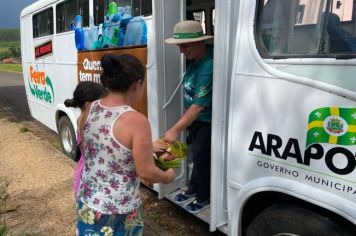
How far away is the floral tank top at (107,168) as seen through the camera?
6.46 ft

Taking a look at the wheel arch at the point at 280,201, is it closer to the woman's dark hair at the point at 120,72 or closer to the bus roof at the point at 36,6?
the woman's dark hair at the point at 120,72

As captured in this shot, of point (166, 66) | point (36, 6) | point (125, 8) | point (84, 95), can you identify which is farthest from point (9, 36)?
point (84, 95)

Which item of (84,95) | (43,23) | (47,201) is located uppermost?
(43,23)

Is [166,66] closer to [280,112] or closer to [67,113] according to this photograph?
[280,112]

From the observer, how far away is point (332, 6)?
6.85ft

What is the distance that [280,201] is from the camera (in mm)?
2533

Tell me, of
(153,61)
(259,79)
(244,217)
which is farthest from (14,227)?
(259,79)

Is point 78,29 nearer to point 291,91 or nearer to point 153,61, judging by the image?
point 153,61

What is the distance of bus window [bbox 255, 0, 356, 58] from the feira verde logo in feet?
15.7

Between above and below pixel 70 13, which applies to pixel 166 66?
below

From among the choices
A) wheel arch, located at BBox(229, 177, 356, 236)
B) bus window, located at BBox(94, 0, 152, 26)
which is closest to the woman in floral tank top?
wheel arch, located at BBox(229, 177, 356, 236)

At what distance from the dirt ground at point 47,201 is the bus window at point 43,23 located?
2.04m

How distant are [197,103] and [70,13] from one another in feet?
10.3

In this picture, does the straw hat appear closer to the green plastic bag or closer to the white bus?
the white bus
